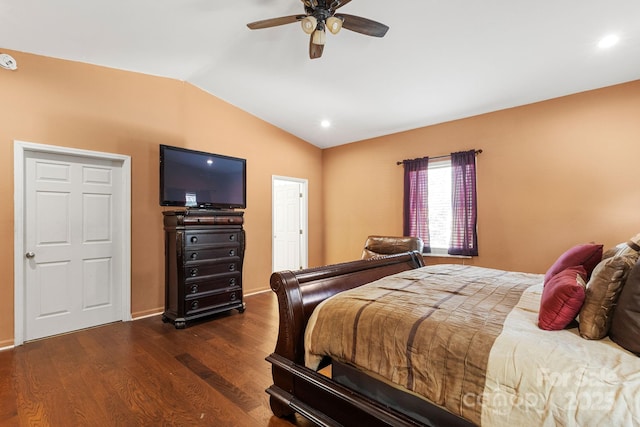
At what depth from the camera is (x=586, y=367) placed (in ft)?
3.32

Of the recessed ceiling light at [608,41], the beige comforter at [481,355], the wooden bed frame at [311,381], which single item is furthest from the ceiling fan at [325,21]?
the recessed ceiling light at [608,41]

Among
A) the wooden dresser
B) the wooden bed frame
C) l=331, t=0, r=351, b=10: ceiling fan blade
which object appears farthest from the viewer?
the wooden dresser

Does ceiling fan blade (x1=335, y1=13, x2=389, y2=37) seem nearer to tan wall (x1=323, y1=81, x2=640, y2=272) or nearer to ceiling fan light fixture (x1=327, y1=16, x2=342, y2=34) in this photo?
ceiling fan light fixture (x1=327, y1=16, x2=342, y2=34)

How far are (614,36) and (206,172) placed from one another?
4.33m

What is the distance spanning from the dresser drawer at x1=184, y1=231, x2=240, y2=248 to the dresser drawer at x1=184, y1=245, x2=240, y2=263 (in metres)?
0.08

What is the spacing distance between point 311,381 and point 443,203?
11.6 ft

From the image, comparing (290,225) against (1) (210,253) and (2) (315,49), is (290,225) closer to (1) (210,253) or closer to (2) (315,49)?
(1) (210,253)

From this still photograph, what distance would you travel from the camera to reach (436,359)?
1.27 m

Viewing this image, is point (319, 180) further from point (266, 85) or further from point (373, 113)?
point (266, 85)

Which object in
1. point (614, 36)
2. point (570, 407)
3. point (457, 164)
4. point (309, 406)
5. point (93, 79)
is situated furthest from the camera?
point (457, 164)

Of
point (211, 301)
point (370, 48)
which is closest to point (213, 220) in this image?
point (211, 301)

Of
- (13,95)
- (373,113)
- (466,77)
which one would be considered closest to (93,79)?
(13,95)

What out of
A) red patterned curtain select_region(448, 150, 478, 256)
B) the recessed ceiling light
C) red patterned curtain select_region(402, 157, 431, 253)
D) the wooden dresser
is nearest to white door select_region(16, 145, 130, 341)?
the wooden dresser

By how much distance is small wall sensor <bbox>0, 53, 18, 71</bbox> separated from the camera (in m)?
2.75
